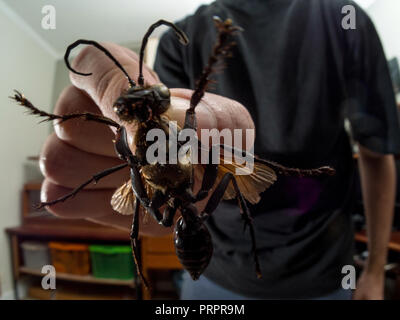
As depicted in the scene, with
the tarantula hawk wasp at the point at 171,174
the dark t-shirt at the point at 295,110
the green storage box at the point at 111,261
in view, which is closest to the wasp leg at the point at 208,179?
the tarantula hawk wasp at the point at 171,174

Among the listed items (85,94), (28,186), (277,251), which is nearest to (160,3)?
(85,94)

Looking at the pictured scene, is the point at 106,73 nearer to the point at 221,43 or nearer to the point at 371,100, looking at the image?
the point at 221,43

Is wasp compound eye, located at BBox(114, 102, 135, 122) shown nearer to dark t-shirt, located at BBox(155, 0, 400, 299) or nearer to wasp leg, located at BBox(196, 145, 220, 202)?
wasp leg, located at BBox(196, 145, 220, 202)

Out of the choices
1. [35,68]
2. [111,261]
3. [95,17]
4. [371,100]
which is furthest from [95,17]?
[111,261]

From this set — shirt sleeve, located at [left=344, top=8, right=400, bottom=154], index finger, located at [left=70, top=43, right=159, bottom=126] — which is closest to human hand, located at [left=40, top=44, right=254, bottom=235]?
index finger, located at [left=70, top=43, right=159, bottom=126]

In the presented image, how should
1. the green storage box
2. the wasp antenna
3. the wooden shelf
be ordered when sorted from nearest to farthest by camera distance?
the wasp antenna → the wooden shelf → the green storage box

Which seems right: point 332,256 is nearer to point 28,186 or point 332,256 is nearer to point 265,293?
point 265,293
